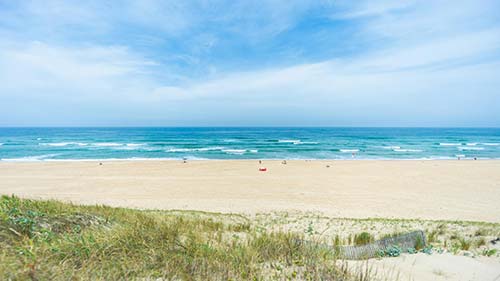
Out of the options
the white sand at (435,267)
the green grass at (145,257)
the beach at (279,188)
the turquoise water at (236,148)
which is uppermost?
the green grass at (145,257)

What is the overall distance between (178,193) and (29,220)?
11.3 metres

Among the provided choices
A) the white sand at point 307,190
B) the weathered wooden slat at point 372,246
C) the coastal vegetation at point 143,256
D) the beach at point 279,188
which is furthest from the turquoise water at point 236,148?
the coastal vegetation at point 143,256

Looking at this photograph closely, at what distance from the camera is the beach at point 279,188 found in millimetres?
11898

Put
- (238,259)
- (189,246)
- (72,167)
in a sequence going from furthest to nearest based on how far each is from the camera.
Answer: (72,167), (189,246), (238,259)

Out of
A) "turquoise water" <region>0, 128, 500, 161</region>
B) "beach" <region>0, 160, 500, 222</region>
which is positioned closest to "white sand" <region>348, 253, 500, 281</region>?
"beach" <region>0, 160, 500, 222</region>

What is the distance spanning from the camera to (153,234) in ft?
12.2

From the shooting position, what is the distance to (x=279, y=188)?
53.5 feet

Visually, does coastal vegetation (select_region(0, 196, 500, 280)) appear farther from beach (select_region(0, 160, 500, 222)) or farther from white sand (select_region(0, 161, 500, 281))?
beach (select_region(0, 160, 500, 222))

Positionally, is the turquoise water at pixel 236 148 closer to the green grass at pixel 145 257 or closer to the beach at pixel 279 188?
the beach at pixel 279 188

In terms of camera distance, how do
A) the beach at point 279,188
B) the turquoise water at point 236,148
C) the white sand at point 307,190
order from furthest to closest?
the turquoise water at point 236,148 < the beach at point 279,188 < the white sand at point 307,190

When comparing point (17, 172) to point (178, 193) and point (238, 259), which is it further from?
point (238, 259)

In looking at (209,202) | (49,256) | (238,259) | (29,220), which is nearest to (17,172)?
(209,202)

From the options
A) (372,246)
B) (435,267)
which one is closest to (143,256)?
(372,246)

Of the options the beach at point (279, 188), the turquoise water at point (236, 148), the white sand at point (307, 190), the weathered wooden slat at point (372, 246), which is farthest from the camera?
the turquoise water at point (236, 148)
